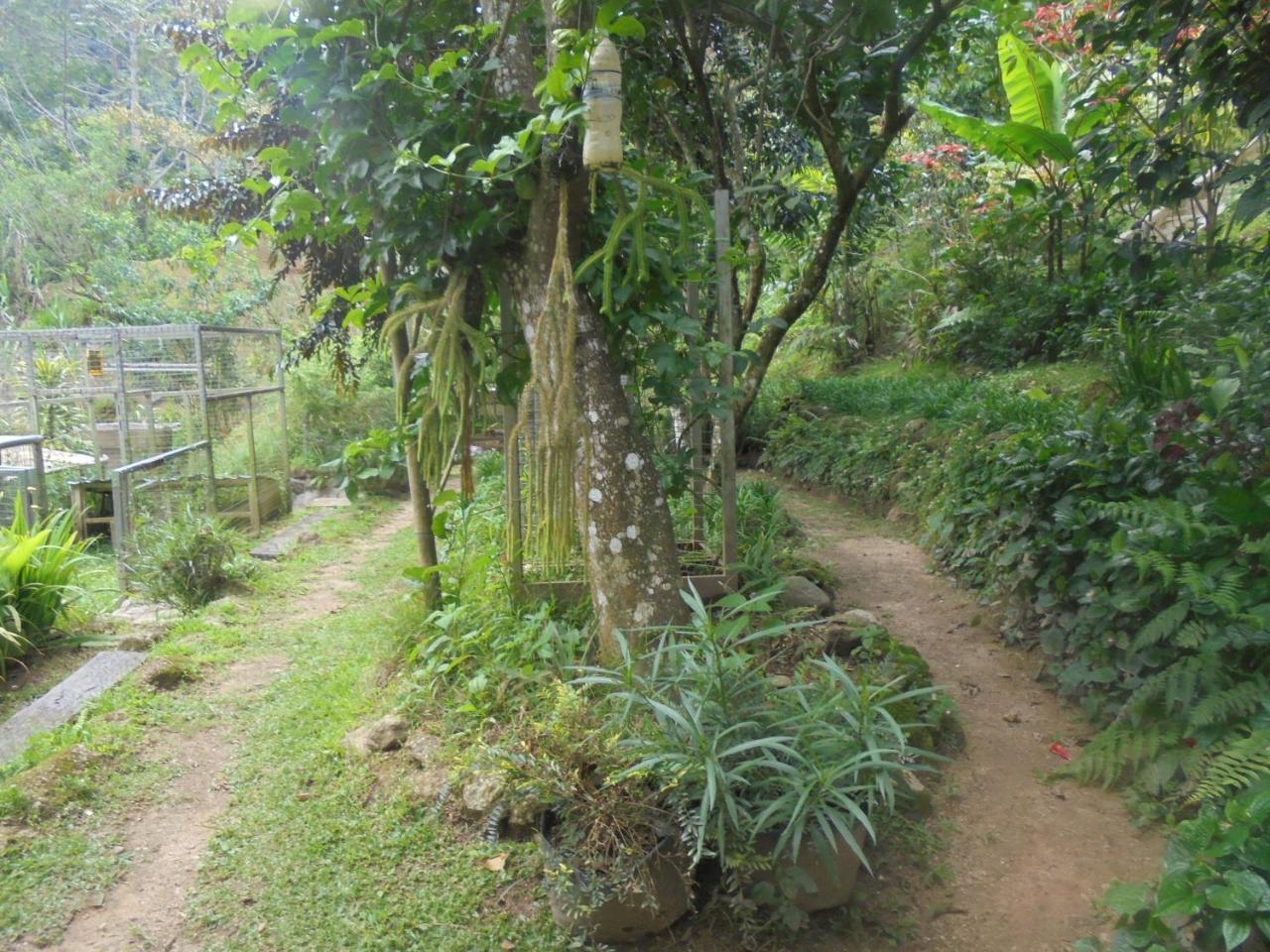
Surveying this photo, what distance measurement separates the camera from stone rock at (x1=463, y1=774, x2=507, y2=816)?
3.30 metres

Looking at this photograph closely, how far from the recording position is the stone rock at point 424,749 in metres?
3.71

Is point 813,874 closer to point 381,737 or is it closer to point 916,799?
point 916,799

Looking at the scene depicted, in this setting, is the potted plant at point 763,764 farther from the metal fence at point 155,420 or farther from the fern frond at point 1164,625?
the metal fence at point 155,420

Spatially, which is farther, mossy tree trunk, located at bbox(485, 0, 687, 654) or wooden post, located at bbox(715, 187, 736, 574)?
wooden post, located at bbox(715, 187, 736, 574)

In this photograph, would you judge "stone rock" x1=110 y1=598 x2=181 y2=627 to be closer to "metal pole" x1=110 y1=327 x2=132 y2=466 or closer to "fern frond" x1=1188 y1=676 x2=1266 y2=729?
"metal pole" x1=110 y1=327 x2=132 y2=466

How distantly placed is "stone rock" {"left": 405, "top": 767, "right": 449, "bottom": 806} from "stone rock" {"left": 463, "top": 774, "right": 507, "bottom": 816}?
0.18 meters

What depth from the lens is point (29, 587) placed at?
5.43 m

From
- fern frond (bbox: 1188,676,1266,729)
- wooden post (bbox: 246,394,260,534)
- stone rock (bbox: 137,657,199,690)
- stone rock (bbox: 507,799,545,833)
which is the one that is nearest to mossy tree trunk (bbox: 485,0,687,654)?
stone rock (bbox: 507,799,545,833)

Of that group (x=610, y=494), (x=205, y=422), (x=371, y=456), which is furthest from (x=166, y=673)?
Answer: (x=205, y=422)

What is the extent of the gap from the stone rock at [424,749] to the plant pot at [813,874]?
4.80ft

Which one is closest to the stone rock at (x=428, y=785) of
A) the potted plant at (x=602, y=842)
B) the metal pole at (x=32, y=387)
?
the potted plant at (x=602, y=842)

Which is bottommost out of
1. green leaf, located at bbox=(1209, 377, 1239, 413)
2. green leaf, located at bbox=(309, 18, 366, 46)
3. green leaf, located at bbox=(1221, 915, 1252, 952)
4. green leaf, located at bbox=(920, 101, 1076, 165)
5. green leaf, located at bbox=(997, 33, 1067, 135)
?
green leaf, located at bbox=(1221, 915, 1252, 952)

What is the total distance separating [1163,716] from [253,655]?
15.6 ft

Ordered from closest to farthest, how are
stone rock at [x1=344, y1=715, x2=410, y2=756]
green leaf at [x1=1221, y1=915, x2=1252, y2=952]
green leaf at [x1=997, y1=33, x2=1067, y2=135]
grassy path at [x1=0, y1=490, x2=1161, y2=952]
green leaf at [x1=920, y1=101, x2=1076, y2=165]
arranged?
1. green leaf at [x1=1221, y1=915, x2=1252, y2=952]
2. grassy path at [x1=0, y1=490, x2=1161, y2=952]
3. stone rock at [x1=344, y1=715, x2=410, y2=756]
4. green leaf at [x1=920, y1=101, x2=1076, y2=165]
5. green leaf at [x1=997, y1=33, x2=1067, y2=135]
